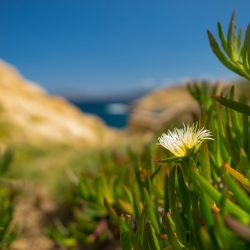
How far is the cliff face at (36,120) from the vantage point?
10484 mm

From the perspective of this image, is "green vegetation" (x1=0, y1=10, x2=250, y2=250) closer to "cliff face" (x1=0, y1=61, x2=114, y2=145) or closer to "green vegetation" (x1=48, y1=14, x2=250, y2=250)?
"green vegetation" (x1=48, y1=14, x2=250, y2=250)

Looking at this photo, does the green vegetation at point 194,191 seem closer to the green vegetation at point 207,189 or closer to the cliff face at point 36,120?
the green vegetation at point 207,189

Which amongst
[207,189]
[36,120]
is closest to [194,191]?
[207,189]

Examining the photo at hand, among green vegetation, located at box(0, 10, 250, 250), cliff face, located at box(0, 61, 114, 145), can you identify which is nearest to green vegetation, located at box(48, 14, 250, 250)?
green vegetation, located at box(0, 10, 250, 250)

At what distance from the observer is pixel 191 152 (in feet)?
2.94

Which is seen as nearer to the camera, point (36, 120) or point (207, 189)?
point (207, 189)

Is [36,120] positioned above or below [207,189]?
above

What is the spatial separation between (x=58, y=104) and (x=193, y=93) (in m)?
16.3

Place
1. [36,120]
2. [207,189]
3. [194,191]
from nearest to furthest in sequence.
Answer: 1. [207,189]
2. [194,191]
3. [36,120]

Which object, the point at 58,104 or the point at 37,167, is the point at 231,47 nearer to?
the point at 37,167

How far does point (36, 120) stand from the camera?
12617 millimetres

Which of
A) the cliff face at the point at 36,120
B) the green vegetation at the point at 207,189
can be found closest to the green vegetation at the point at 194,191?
the green vegetation at the point at 207,189

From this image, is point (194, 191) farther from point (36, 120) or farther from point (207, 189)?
point (36, 120)

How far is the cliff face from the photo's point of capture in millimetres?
10484
